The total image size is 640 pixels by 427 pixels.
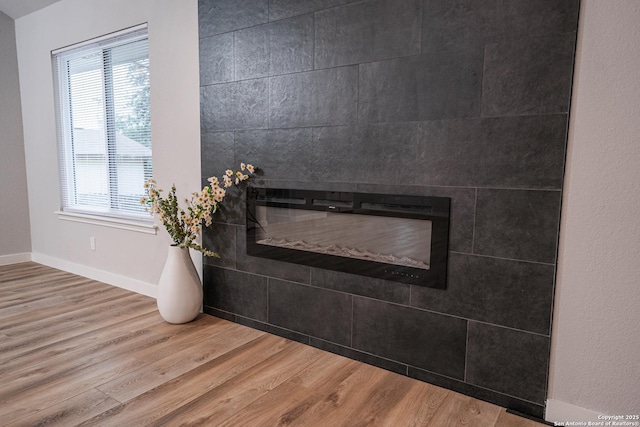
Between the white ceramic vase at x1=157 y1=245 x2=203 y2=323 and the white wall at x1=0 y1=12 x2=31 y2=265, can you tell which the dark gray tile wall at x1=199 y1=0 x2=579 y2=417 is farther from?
the white wall at x1=0 y1=12 x2=31 y2=265

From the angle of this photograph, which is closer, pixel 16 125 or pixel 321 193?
pixel 321 193

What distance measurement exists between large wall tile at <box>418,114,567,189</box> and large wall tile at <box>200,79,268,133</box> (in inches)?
43.0

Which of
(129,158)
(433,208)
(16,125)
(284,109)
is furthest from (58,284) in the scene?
(433,208)

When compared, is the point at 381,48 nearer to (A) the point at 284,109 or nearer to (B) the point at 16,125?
(A) the point at 284,109

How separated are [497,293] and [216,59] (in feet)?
7.46

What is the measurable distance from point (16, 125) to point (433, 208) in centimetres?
470

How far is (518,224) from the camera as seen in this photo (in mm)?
1790

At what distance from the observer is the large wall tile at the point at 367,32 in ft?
6.57

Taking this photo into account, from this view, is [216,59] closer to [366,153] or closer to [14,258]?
[366,153]

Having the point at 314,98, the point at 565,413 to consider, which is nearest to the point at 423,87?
the point at 314,98

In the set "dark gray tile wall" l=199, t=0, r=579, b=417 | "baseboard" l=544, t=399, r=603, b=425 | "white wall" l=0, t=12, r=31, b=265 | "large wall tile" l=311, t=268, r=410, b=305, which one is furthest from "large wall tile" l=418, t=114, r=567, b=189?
"white wall" l=0, t=12, r=31, b=265

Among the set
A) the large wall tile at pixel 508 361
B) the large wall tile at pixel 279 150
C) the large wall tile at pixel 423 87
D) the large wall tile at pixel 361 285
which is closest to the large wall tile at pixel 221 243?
the large wall tile at pixel 279 150

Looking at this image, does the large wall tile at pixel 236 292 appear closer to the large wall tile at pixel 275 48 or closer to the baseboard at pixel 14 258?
the large wall tile at pixel 275 48

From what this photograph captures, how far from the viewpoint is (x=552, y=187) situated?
1705 mm
